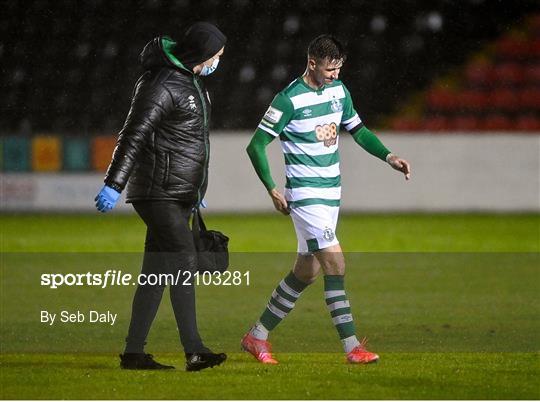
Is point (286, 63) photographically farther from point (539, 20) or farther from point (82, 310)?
point (82, 310)

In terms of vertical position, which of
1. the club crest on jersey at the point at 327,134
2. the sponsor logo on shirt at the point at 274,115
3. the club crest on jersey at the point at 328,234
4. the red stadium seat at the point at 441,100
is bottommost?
the club crest on jersey at the point at 328,234

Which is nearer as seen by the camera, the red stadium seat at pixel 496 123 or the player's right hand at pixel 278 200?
the player's right hand at pixel 278 200

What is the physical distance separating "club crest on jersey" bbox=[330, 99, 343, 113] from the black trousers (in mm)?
979

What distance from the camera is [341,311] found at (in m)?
6.66

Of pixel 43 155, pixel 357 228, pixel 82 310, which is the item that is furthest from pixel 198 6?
pixel 82 310

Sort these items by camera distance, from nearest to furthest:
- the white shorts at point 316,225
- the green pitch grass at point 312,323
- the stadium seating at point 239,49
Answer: the green pitch grass at point 312,323 < the white shorts at point 316,225 < the stadium seating at point 239,49

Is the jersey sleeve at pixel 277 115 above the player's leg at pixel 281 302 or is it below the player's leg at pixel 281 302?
above

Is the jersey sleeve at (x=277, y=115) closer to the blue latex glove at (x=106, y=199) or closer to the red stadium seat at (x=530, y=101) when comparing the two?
the blue latex glove at (x=106, y=199)

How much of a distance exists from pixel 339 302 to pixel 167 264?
3.32 feet

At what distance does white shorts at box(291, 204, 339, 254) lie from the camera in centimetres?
653

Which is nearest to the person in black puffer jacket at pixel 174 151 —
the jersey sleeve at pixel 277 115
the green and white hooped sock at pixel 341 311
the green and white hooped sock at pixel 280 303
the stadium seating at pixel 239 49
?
the jersey sleeve at pixel 277 115

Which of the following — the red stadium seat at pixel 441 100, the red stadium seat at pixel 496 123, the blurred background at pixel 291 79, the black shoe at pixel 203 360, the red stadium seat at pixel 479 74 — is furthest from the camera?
the red stadium seat at pixel 479 74

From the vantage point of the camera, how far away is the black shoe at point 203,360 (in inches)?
248

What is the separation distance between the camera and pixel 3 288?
10.4 m
